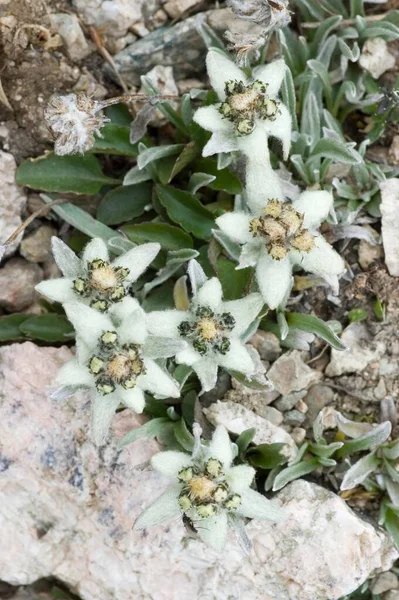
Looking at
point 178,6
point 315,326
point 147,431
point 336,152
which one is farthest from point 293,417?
point 178,6

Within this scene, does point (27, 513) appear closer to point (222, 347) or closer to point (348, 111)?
point (222, 347)

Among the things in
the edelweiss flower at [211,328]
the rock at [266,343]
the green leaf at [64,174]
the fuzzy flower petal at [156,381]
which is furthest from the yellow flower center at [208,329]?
Result: the green leaf at [64,174]

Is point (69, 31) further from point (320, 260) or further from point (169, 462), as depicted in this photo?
point (169, 462)

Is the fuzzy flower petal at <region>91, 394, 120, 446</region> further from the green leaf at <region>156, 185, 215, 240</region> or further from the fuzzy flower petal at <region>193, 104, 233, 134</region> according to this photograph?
the fuzzy flower petal at <region>193, 104, 233, 134</region>

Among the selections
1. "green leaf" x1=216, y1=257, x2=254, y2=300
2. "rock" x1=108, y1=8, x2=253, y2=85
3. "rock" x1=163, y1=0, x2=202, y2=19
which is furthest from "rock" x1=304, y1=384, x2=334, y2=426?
"rock" x1=163, y1=0, x2=202, y2=19

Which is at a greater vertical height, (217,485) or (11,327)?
(11,327)

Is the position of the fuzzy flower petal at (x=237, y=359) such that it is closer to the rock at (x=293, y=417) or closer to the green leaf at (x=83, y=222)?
the rock at (x=293, y=417)
